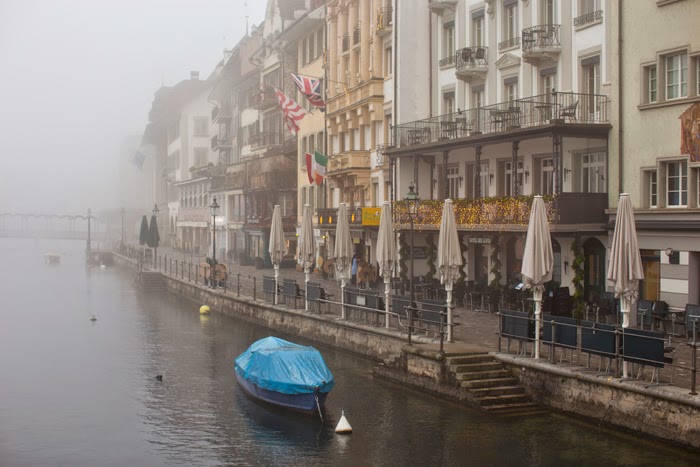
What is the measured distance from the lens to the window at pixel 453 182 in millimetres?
46969

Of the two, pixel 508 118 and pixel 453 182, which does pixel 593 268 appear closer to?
pixel 508 118

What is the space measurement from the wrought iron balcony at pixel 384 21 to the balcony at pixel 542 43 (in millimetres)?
13602

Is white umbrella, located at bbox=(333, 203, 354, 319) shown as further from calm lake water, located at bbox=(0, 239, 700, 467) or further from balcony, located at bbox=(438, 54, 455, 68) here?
balcony, located at bbox=(438, 54, 455, 68)

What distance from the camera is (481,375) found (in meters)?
26.4

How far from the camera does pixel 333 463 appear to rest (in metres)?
22.0

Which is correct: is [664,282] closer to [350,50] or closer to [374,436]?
[374,436]

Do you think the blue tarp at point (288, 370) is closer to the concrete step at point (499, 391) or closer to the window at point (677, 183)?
the concrete step at point (499, 391)

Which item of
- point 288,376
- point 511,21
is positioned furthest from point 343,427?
point 511,21

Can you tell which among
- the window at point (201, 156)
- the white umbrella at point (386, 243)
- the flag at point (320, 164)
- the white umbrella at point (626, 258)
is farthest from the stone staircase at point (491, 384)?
the window at point (201, 156)

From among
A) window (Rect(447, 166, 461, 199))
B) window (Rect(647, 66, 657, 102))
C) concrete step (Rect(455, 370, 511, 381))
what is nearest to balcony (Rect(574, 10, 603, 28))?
window (Rect(647, 66, 657, 102))

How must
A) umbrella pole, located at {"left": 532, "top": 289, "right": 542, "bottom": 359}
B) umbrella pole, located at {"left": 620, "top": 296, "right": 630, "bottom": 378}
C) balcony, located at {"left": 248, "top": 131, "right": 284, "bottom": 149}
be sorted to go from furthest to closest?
balcony, located at {"left": 248, "top": 131, "right": 284, "bottom": 149} < umbrella pole, located at {"left": 532, "top": 289, "right": 542, "bottom": 359} < umbrella pole, located at {"left": 620, "top": 296, "right": 630, "bottom": 378}

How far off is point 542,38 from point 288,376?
62.6ft

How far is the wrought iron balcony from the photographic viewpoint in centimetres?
5198

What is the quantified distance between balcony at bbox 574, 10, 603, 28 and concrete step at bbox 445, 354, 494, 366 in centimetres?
1587
